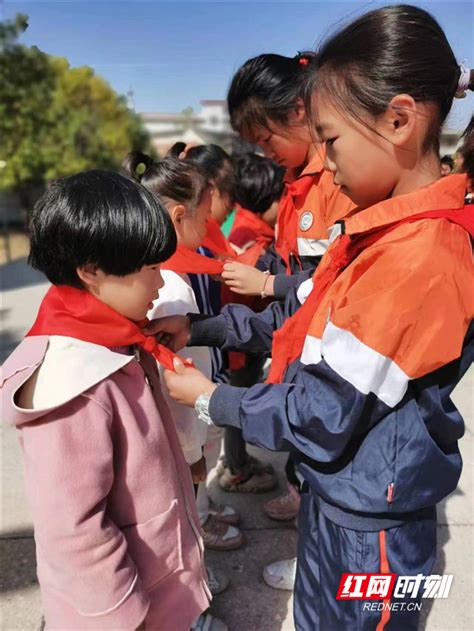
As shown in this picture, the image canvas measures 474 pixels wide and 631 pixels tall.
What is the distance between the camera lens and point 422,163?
3.56 feet

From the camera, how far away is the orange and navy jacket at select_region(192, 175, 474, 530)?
965 mm

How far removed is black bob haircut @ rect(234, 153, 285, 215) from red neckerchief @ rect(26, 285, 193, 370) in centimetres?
187

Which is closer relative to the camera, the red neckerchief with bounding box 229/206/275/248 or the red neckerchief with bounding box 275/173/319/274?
the red neckerchief with bounding box 275/173/319/274

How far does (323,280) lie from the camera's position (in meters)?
1.22

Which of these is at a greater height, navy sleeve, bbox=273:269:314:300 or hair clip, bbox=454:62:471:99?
hair clip, bbox=454:62:471:99

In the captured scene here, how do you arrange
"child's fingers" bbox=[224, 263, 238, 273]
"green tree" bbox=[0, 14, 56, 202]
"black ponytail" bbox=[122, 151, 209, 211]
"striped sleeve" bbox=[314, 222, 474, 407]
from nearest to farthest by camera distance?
"striped sleeve" bbox=[314, 222, 474, 407], "black ponytail" bbox=[122, 151, 209, 211], "child's fingers" bbox=[224, 263, 238, 273], "green tree" bbox=[0, 14, 56, 202]

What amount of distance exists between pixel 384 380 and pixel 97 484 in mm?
631

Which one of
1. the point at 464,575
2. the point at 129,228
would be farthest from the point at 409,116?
the point at 464,575

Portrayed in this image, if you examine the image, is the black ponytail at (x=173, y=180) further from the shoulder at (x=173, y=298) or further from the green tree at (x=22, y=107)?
the green tree at (x=22, y=107)

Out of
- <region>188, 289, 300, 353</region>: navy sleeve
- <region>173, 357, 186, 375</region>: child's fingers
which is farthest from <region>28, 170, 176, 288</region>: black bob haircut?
<region>188, 289, 300, 353</region>: navy sleeve

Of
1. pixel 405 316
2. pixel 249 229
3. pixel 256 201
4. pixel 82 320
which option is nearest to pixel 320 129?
pixel 405 316

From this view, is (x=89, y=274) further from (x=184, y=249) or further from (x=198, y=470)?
(x=198, y=470)

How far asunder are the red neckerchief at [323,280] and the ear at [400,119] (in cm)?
17

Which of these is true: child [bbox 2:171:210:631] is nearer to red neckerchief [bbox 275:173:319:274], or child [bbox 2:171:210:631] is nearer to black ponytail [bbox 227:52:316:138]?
red neckerchief [bbox 275:173:319:274]
